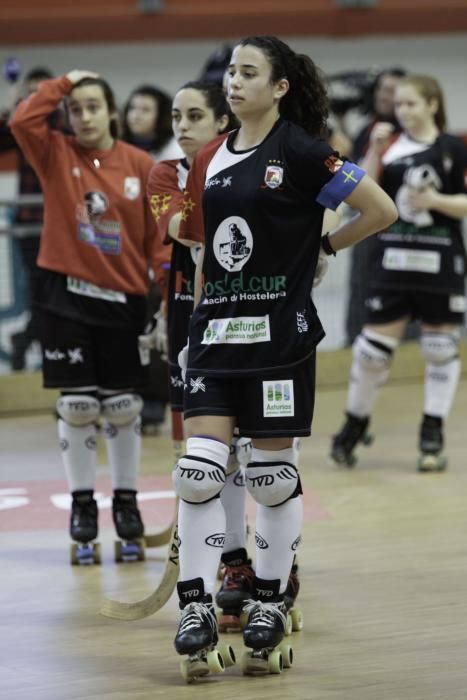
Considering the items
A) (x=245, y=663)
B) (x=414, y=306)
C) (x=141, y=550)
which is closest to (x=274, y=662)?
(x=245, y=663)

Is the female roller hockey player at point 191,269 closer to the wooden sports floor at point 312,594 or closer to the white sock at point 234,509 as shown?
the white sock at point 234,509

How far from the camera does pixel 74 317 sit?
16.1ft

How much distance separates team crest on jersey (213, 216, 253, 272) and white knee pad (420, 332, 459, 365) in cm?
299

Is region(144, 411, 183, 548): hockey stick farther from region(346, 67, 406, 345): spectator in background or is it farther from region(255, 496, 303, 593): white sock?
region(346, 67, 406, 345): spectator in background

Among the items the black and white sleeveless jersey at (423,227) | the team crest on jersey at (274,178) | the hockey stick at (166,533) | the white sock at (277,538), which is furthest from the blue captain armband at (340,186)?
the black and white sleeveless jersey at (423,227)

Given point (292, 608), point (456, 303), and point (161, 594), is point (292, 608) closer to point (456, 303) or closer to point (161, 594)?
point (161, 594)

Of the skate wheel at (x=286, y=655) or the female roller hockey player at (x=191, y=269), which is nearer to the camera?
the skate wheel at (x=286, y=655)

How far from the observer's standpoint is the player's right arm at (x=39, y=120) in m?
4.89

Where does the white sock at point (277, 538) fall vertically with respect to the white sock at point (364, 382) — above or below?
above

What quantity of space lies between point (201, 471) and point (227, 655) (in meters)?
0.47

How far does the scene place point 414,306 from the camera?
6535 mm

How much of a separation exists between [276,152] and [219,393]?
1.99ft

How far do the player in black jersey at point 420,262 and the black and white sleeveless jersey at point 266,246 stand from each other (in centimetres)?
265

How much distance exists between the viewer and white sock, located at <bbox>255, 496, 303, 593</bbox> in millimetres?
3693
